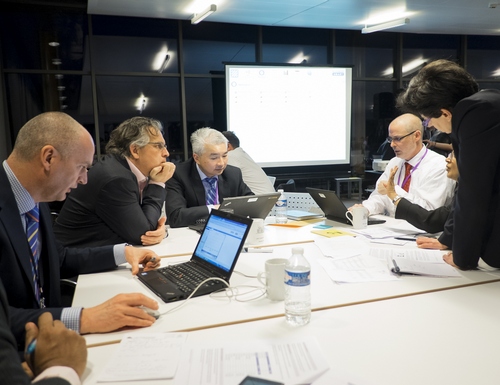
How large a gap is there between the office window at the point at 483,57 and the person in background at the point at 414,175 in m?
4.70

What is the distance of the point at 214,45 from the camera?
6039mm

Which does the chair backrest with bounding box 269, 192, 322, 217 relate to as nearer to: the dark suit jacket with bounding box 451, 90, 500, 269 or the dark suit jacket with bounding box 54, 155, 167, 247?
the dark suit jacket with bounding box 54, 155, 167, 247

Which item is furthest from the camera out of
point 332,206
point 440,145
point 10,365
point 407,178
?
point 440,145

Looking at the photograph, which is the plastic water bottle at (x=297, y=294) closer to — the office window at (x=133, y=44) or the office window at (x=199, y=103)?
the office window at (x=199, y=103)

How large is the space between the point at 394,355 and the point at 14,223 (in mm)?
1185

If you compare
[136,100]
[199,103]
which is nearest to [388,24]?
[199,103]

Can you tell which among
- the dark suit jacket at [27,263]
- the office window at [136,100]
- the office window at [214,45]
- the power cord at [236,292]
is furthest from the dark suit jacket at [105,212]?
the office window at [214,45]

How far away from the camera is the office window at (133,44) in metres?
5.53

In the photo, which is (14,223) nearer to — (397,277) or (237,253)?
(237,253)

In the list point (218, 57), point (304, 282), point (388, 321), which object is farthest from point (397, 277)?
point (218, 57)

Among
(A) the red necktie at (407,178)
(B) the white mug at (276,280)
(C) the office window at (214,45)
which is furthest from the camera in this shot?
(C) the office window at (214,45)

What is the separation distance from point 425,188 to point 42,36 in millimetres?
4829

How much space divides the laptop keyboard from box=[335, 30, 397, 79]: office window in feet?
18.2

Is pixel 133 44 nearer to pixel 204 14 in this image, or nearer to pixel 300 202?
pixel 204 14
